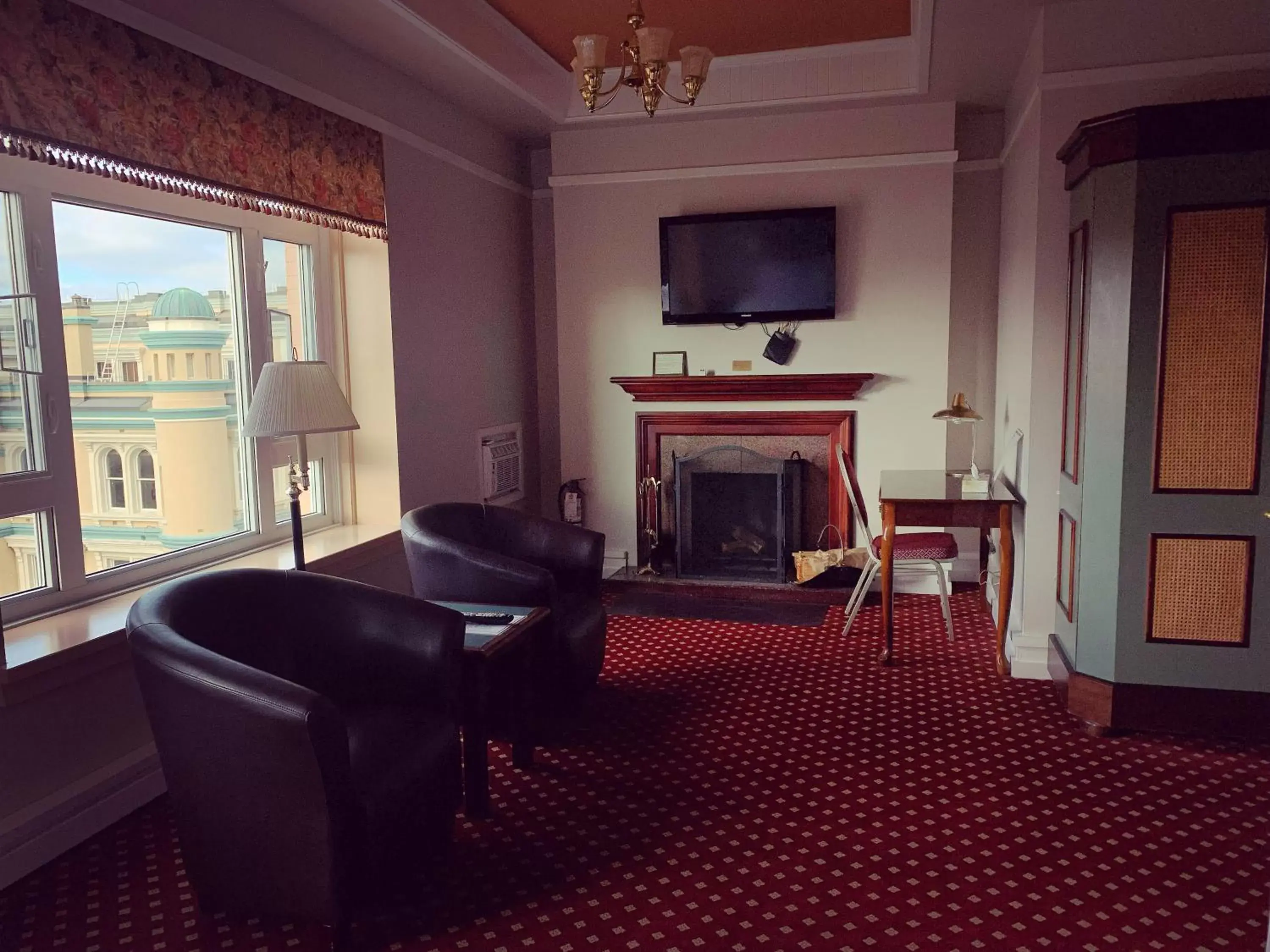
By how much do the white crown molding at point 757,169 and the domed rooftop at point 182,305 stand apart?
8.13 feet

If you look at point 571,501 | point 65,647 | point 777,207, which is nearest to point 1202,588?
point 777,207

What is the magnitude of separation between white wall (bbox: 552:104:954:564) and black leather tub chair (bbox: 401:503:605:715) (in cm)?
188

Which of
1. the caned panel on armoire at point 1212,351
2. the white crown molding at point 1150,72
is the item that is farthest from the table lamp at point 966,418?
the white crown molding at point 1150,72

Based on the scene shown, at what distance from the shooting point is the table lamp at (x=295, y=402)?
2.93 metres

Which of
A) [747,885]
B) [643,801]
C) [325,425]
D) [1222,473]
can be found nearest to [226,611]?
[325,425]

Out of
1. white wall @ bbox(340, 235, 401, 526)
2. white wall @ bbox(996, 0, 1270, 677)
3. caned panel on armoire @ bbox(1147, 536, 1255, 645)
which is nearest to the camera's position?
caned panel on armoire @ bbox(1147, 536, 1255, 645)

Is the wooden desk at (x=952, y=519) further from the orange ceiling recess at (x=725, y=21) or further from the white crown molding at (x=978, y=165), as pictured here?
the orange ceiling recess at (x=725, y=21)

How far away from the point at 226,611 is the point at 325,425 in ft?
2.55

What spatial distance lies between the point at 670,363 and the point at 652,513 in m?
0.89

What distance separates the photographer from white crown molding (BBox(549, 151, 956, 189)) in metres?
4.86

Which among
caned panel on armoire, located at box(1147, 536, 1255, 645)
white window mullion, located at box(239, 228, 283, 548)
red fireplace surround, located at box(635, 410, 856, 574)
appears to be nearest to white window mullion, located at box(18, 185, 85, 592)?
white window mullion, located at box(239, 228, 283, 548)

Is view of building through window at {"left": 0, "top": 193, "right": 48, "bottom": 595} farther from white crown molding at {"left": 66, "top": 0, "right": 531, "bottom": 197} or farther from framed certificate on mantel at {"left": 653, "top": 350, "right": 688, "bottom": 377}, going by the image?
framed certificate on mantel at {"left": 653, "top": 350, "right": 688, "bottom": 377}

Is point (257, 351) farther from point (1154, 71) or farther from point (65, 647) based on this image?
point (1154, 71)

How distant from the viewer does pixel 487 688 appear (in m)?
2.70
